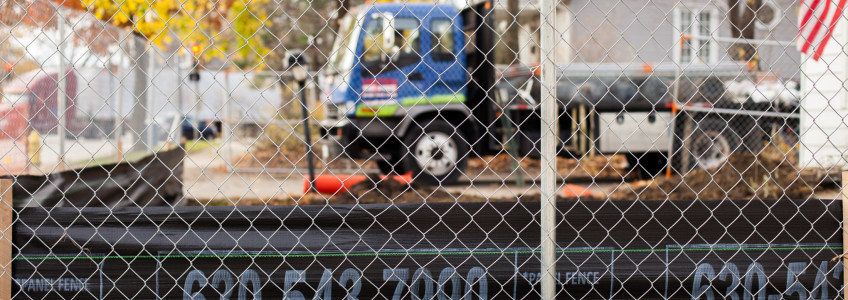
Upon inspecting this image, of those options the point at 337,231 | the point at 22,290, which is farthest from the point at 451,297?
the point at 22,290

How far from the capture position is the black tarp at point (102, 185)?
11.5ft

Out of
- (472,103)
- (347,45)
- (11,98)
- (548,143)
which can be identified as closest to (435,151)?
(472,103)

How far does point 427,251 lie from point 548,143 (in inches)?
26.0

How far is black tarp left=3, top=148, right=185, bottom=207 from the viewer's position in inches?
138

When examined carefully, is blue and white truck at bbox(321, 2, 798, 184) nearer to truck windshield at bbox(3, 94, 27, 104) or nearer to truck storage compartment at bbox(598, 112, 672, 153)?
truck storage compartment at bbox(598, 112, 672, 153)

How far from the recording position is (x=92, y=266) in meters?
2.81

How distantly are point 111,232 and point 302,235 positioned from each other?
Result: 0.75 meters

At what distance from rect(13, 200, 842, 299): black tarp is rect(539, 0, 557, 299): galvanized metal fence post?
6.6 inches

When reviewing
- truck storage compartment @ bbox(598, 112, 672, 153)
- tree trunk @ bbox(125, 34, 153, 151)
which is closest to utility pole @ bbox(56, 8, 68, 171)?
tree trunk @ bbox(125, 34, 153, 151)

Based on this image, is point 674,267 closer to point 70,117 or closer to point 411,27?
point 70,117

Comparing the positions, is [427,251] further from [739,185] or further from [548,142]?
[739,185]

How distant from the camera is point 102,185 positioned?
4625 millimetres

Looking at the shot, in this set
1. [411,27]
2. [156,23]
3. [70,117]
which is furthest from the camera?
[156,23]

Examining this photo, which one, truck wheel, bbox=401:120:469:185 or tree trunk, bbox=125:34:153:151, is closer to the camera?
tree trunk, bbox=125:34:153:151
